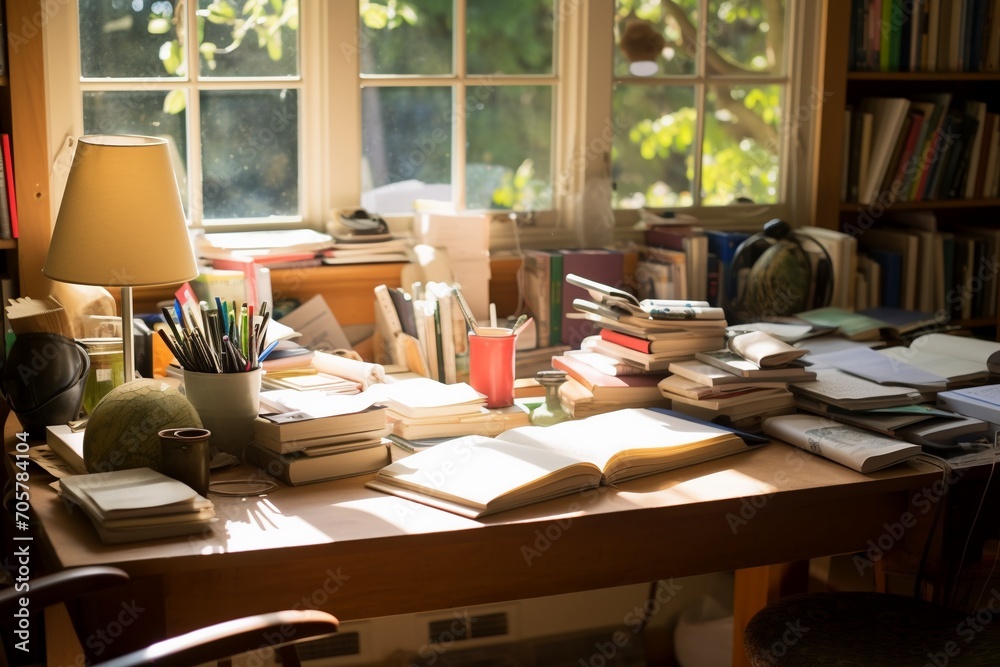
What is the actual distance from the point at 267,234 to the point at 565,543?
130 centimetres

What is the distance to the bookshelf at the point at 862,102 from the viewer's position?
3.18 metres

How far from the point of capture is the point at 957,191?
3406 mm

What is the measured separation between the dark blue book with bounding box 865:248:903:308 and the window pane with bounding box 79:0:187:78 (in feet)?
6.86

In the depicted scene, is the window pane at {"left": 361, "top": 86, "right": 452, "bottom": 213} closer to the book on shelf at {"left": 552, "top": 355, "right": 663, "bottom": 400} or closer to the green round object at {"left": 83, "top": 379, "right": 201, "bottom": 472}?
the book on shelf at {"left": 552, "top": 355, "right": 663, "bottom": 400}

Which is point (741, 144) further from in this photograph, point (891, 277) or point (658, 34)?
point (891, 277)

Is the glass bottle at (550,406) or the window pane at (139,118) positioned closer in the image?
the glass bottle at (550,406)

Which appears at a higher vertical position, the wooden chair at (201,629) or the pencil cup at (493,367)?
the pencil cup at (493,367)

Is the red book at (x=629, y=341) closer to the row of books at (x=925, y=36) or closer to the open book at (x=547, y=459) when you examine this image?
the open book at (x=547, y=459)

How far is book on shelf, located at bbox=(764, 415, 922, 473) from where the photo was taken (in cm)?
187

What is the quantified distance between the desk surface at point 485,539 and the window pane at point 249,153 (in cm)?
115

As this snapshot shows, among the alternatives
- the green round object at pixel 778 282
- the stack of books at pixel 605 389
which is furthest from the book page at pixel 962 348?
the stack of books at pixel 605 389

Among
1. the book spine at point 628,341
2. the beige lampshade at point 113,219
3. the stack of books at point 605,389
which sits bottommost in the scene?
the stack of books at point 605,389

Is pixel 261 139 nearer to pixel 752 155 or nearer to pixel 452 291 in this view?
pixel 452 291

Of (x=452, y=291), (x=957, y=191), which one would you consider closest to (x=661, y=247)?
(x=452, y=291)
